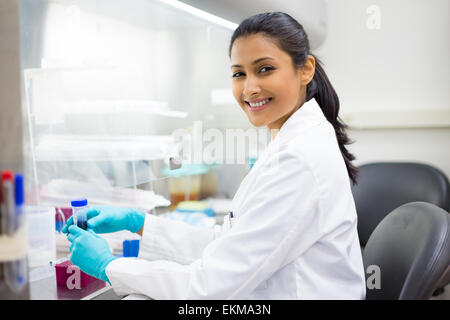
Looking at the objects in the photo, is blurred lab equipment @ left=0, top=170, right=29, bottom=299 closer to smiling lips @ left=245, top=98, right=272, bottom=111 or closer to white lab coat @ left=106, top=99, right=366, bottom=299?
white lab coat @ left=106, top=99, right=366, bottom=299

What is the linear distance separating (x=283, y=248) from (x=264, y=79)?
385 mm

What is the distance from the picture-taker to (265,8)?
107cm

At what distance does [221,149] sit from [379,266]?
99 cm

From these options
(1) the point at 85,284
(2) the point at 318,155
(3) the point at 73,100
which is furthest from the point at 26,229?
(3) the point at 73,100

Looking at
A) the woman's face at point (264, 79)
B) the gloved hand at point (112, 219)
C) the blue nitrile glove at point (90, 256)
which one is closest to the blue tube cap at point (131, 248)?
the gloved hand at point (112, 219)

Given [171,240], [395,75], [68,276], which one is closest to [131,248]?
[171,240]

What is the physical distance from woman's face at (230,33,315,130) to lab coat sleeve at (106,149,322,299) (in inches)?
7.2

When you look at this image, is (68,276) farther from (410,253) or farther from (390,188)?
(390,188)

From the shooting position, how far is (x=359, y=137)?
2027mm

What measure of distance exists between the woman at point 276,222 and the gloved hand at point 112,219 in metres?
0.03

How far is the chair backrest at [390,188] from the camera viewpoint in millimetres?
1661

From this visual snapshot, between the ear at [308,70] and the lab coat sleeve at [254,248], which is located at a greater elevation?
the ear at [308,70]

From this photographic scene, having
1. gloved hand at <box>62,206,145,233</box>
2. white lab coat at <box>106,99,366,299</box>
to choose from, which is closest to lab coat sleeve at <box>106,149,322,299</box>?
white lab coat at <box>106,99,366,299</box>
